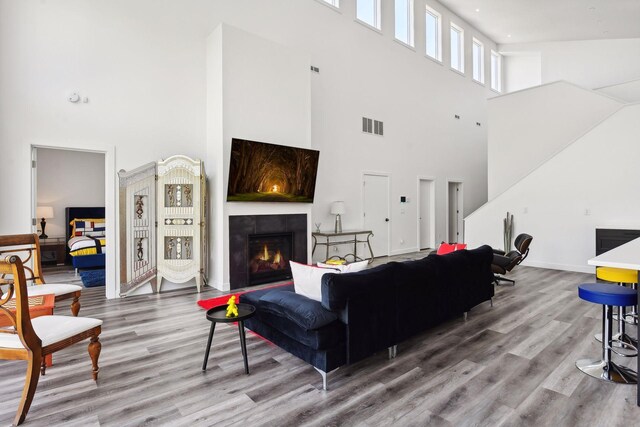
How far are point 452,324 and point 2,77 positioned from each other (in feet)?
20.8

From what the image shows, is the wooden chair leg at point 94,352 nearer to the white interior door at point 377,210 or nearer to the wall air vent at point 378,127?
the white interior door at point 377,210

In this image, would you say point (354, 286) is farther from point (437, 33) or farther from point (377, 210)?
point (437, 33)

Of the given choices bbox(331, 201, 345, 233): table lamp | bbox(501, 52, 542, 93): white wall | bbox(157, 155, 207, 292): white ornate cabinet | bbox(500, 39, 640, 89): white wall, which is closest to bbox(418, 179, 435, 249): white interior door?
bbox(331, 201, 345, 233): table lamp

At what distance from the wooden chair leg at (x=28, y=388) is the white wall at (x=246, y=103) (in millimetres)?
3299

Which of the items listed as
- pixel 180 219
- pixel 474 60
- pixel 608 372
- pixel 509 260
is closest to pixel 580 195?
pixel 509 260

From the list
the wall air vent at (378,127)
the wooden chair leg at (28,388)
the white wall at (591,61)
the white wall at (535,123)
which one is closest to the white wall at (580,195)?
the white wall at (535,123)

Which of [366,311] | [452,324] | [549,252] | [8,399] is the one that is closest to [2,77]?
[8,399]

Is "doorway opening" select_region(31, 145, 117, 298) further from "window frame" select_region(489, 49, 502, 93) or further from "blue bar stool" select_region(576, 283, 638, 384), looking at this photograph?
"window frame" select_region(489, 49, 502, 93)

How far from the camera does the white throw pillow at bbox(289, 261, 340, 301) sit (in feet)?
9.38

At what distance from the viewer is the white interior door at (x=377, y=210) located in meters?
8.45

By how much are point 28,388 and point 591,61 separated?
1374cm

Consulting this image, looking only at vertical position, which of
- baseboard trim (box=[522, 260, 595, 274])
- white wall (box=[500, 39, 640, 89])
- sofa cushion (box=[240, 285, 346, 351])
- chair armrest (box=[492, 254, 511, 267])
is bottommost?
baseboard trim (box=[522, 260, 595, 274])

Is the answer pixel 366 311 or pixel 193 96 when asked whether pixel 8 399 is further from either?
pixel 193 96

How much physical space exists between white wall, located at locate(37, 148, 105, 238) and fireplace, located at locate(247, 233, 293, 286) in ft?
16.1
